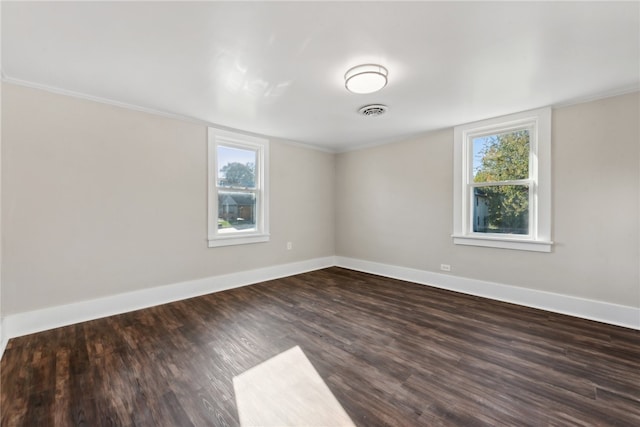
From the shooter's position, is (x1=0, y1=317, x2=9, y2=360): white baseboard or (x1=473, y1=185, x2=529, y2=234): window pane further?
(x1=473, y1=185, x2=529, y2=234): window pane

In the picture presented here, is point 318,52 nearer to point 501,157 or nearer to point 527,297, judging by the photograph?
point 501,157

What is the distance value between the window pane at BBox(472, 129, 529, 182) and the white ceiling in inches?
19.1

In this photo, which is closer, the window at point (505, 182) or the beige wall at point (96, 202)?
the beige wall at point (96, 202)

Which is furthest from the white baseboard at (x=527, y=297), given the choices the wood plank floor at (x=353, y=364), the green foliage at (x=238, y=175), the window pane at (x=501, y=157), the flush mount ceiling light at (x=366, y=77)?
the flush mount ceiling light at (x=366, y=77)

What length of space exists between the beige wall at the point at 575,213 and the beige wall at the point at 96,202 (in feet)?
10.3

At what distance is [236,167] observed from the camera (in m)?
4.24

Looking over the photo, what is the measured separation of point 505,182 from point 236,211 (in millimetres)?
3894

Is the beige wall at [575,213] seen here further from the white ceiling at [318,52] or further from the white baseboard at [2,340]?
the white baseboard at [2,340]

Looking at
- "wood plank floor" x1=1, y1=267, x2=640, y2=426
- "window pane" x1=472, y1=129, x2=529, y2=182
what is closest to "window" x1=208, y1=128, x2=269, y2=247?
"wood plank floor" x1=1, y1=267, x2=640, y2=426

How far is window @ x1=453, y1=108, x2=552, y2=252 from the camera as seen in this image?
10.6ft

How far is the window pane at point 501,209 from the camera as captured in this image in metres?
3.46

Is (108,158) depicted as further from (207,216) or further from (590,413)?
(590,413)

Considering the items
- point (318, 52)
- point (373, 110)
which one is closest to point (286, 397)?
point (318, 52)

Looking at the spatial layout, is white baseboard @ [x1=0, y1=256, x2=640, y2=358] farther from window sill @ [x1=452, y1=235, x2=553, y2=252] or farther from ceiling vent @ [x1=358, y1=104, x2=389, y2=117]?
ceiling vent @ [x1=358, y1=104, x2=389, y2=117]
